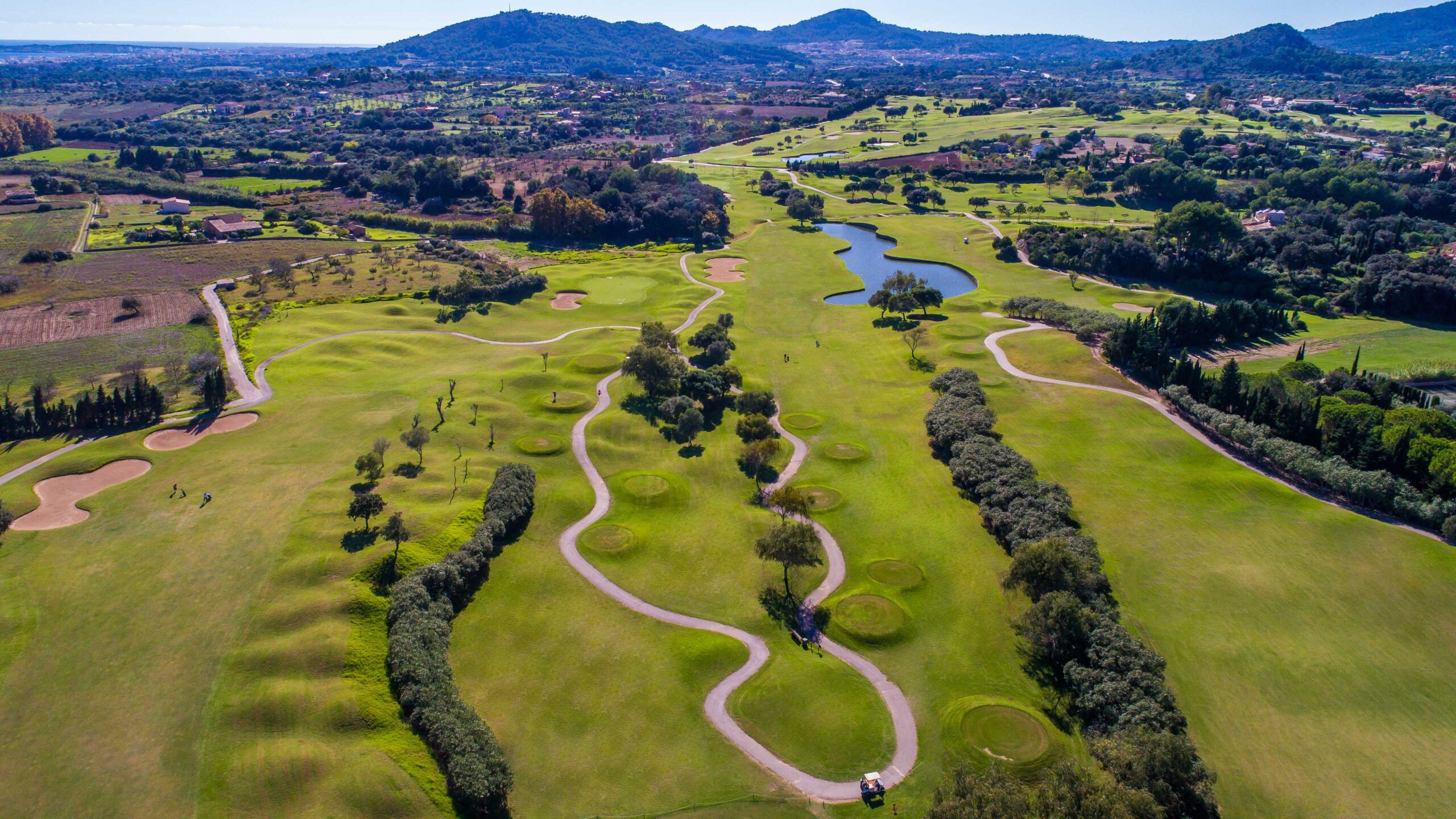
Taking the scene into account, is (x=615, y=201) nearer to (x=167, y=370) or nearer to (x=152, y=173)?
(x=167, y=370)

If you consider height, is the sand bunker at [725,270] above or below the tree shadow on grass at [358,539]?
above

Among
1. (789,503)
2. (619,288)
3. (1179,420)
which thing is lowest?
(789,503)

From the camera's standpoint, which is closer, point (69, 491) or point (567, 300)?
point (69, 491)

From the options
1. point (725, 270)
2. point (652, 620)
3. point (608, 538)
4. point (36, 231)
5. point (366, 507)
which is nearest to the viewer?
point (652, 620)

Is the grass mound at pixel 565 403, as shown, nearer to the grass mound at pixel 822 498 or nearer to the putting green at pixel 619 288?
the grass mound at pixel 822 498

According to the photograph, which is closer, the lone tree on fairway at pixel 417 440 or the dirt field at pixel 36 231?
the lone tree on fairway at pixel 417 440

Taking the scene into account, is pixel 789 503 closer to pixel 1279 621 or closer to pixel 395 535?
pixel 395 535

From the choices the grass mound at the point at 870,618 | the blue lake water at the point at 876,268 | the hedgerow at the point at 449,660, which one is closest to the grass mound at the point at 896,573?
the grass mound at the point at 870,618

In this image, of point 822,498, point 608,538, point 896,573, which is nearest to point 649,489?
point 608,538
